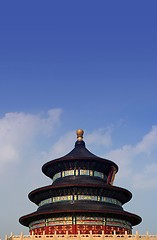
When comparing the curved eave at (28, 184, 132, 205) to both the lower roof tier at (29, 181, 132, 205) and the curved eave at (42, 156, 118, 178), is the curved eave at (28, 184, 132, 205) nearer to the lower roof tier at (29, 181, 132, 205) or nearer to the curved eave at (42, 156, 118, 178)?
the lower roof tier at (29, 181, 132, 205)

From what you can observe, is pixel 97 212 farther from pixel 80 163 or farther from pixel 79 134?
pixel 79 134

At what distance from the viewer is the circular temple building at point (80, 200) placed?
54250mm

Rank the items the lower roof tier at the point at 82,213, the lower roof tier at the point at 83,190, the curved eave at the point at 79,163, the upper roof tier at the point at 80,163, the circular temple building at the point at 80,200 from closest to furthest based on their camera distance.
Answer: the lower roof tier at the point at 82,213 < the circular temple building at the point at 80,200 < the lower roof tier at the point at 83,190 < the curved eave at the point at 79,163 < the upper roof tier at the point at 80,163

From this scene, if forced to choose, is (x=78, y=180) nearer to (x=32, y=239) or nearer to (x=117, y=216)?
(x=117, y=216)

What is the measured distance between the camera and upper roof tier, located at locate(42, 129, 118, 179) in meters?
61.4

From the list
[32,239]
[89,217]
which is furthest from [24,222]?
[32,239]

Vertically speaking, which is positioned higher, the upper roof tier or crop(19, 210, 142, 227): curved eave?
the upper roof tier

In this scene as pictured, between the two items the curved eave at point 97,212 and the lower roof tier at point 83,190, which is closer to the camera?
the curved eave at point 97,212

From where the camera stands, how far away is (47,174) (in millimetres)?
67500

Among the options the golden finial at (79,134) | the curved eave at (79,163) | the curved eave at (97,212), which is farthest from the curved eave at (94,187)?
the golden finial at (79,134)

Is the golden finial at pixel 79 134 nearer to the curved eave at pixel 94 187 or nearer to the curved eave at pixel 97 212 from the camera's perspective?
the curved eave at pixel 94 187

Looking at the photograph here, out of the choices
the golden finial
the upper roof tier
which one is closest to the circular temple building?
the upper roof tier

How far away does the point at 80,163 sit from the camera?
61.7 metres

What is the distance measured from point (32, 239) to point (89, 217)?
1146 cm
